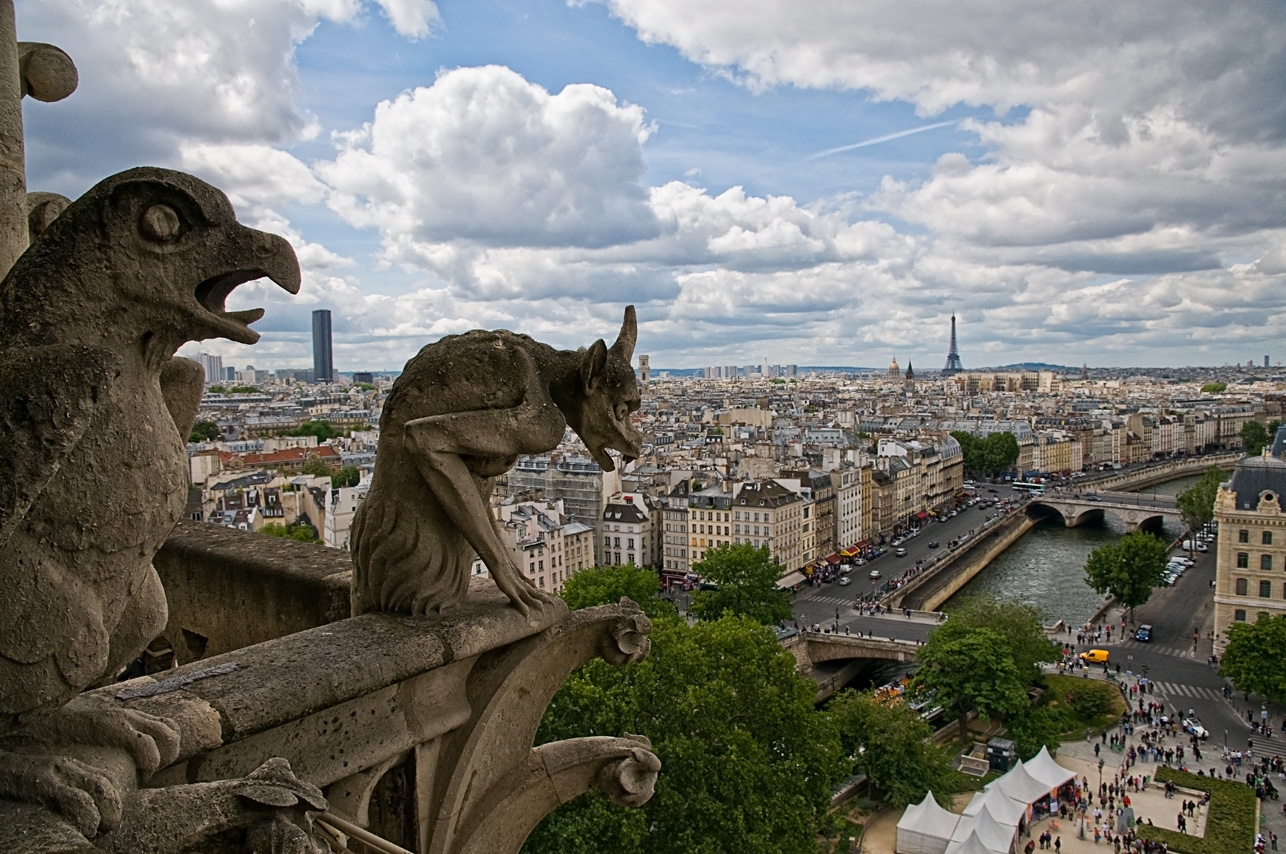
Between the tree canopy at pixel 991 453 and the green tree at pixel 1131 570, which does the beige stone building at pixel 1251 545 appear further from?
the tree canopy at pixel 991 453

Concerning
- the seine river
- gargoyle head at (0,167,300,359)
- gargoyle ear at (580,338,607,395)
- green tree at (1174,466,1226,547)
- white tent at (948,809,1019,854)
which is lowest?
the seine river

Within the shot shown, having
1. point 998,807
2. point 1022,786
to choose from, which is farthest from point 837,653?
point 998,807

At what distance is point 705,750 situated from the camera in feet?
45.5

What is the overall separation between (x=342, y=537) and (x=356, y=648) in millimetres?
42552

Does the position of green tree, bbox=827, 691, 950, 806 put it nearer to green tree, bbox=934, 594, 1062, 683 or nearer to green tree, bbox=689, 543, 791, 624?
green tree, bbox=934, 594, 1062, 683

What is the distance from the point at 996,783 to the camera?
69.6ft

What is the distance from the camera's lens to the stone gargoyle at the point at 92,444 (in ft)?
6.40

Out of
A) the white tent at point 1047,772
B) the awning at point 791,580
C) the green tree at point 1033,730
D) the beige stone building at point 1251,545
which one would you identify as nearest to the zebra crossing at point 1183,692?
the beige stone building at point 1251,545

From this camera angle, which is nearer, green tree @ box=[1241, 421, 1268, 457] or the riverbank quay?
the riverbank quay

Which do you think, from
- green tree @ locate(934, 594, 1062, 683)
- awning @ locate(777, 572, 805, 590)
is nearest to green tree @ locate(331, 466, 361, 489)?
awning @ locate(777, 572, 805, 590)

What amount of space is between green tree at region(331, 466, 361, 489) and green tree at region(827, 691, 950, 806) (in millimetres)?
47972

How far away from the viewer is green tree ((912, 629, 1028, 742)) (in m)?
28.0

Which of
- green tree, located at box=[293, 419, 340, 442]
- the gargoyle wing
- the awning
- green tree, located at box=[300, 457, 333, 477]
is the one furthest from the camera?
green tree, located at box=[293, 419, 340, 442]

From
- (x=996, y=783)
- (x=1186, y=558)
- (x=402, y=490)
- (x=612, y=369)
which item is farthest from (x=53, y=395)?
(x=1186, y=558)
